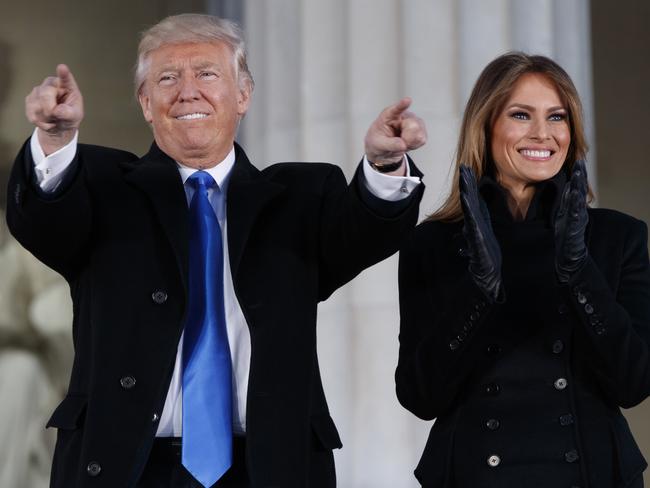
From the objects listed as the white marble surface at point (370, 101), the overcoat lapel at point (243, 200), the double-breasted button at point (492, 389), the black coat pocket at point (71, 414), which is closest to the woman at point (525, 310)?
the double-breasted button at point (492, 389)

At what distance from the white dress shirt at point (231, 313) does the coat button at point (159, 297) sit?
0.10m

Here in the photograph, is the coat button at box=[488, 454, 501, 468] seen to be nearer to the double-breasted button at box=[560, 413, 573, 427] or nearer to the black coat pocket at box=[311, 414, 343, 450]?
the double-breasted button at box=[560, 413, 573, 427]

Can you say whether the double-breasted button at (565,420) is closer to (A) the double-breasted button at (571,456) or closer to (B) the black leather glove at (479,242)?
(A) the double-breasted button at (571,456)

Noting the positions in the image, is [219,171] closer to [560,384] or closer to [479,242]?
[479,242]

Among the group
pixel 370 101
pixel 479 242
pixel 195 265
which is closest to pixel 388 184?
pixel 479 242

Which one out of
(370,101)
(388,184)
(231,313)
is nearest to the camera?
(388,184)

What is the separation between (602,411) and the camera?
11.2ft

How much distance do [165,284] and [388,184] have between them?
55 centimetres

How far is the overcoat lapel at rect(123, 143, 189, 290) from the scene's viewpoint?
320 cm

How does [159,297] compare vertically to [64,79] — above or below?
below

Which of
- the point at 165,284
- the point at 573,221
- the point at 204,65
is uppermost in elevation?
the point at 204,65

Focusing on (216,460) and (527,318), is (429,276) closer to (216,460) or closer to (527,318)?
(527,318)

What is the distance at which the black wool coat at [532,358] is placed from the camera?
333cm

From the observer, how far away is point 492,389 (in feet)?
11.2
